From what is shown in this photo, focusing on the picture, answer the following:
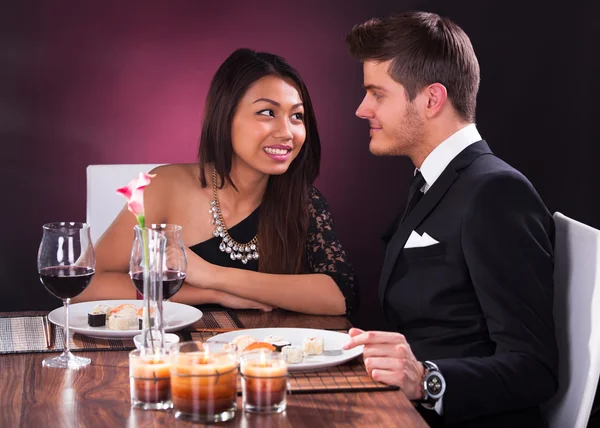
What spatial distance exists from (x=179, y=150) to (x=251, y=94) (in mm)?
1131

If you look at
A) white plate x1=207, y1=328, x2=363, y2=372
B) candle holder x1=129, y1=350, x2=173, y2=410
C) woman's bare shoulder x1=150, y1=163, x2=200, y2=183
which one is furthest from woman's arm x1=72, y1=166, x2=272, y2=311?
candle holder x1=129, y1=350, x2=173, y2=410

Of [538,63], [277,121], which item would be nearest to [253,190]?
[277,121]

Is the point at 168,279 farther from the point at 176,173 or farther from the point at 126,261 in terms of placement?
the point at 176,173

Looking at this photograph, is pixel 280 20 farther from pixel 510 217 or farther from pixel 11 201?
pixel 510 217

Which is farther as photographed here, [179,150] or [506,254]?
[179,150]

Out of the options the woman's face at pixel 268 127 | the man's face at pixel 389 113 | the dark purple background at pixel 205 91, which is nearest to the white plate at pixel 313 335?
the man's face at pixel 389 113

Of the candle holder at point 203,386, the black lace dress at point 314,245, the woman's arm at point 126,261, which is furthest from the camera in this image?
the black lace dress at point 314,245

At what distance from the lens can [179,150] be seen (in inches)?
152

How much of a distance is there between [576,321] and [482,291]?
0.27 meters

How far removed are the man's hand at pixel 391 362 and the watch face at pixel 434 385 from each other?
0.8 inches

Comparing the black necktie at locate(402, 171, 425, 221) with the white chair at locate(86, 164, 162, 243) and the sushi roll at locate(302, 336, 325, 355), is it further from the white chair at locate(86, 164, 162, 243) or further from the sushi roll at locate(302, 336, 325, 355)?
the white chair at locate(86, 164, 162, 243)

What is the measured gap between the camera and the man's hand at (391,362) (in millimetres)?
1587

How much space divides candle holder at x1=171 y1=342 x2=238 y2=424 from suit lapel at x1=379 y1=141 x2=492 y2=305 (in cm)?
81

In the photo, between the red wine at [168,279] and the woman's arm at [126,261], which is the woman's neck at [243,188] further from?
the red wine at [168,279]
